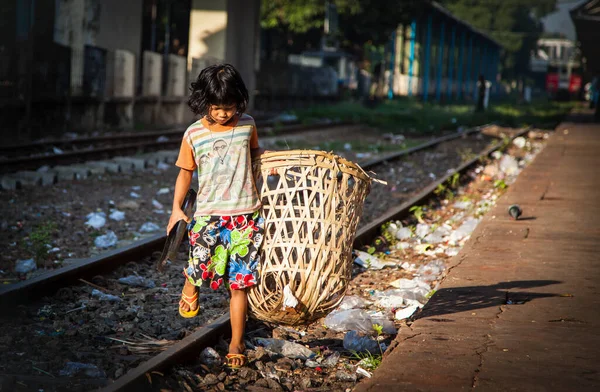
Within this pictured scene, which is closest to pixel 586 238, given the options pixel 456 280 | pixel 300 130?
pixel 456 280

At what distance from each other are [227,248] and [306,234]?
14.6 inches

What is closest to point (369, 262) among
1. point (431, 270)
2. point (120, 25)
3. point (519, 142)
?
point (431, 270)

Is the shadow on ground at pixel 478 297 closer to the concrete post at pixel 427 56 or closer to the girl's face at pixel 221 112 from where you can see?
the girl's face at pixel 221 112

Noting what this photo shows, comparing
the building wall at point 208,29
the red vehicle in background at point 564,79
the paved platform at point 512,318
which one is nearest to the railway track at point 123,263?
the paved platform at point 512,318

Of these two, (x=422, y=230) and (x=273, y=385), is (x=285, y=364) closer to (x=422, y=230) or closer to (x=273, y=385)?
(x=273, y=385)

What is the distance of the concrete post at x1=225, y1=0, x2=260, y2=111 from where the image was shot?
80.6 ft

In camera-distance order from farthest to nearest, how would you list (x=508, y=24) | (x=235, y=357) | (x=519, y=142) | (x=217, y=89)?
(x=508, y=24) < (x=519, y=142) < (x=235, y=357) < (x=217, y=89)

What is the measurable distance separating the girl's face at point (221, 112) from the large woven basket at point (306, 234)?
0.25 meters

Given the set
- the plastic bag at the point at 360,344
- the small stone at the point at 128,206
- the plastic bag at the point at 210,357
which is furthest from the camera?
the small stone at the point at 128,206

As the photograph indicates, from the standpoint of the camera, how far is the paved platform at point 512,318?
11.4 feet

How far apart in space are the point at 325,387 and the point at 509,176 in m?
10.3

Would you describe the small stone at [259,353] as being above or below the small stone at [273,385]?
above

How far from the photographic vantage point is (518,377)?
346cm

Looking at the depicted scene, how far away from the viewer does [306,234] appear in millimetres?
3734
